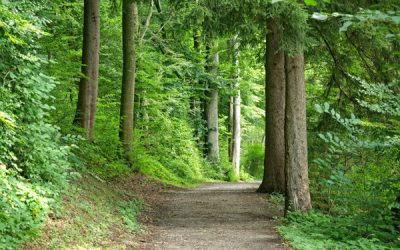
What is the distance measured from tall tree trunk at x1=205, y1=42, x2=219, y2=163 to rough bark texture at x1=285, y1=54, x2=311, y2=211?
14948 millimetres

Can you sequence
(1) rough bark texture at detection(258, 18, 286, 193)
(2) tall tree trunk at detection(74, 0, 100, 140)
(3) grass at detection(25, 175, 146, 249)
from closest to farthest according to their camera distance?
(3) grass at detection(25, 175, 146, 249) < (2) tall tree trunk at detection(74, 0, 100, 140) < (1) rough bark texture at detection(258, 18, 286, 193)

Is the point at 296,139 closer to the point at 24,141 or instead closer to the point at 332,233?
the point at 332,233

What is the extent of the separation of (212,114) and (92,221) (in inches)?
701

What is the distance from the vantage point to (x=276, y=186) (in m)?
13.0

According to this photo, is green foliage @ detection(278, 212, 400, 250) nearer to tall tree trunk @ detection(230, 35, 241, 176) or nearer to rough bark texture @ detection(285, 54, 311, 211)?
rough bark texture @ detection(285, 54, 311, 211)

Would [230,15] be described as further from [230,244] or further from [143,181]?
[143,181]

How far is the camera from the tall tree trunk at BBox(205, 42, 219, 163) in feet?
80.4

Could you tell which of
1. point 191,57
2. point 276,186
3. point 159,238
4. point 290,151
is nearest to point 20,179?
point 159,238

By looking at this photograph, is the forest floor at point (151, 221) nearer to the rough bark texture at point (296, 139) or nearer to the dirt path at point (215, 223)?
the dirt path at point (215, 223)

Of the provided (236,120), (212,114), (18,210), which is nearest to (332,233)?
(18,210)

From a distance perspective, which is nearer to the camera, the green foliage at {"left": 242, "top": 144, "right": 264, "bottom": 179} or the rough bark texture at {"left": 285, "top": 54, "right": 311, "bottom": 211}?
the rough bark texture at {"left": 285, "top": 54, "right": 311, "bottom": 211}

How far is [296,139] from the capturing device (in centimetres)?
940

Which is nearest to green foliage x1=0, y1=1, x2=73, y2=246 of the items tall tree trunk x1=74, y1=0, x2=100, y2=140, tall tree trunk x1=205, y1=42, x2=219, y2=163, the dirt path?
the dirt path

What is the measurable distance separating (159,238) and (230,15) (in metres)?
4.74
